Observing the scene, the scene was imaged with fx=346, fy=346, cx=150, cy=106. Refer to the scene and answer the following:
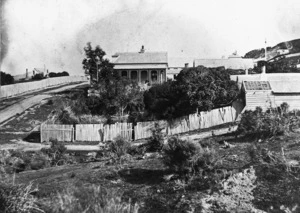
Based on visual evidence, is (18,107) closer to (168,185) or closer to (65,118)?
(65,118)

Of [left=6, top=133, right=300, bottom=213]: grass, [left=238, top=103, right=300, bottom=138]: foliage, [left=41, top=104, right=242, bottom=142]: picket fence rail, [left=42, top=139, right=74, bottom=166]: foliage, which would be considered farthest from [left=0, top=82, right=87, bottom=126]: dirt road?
[left=6, top=133, right=300, bottom=213]: grass

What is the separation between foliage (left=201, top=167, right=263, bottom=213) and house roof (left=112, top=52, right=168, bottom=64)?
122 ft

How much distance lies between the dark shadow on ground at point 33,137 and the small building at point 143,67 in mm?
18313

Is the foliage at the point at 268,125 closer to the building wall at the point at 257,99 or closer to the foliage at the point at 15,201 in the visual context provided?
the foliage at the point at 15,201

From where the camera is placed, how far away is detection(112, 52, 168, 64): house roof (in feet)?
144

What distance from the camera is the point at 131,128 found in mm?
24828

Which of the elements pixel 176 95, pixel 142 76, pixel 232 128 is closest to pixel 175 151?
pixel 232 128

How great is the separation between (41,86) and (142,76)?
65.2 feet

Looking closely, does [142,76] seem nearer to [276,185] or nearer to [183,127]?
[183,127]

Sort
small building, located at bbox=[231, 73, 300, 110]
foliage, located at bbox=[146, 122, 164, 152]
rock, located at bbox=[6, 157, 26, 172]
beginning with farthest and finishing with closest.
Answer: small building, located at bbox=[231, 73, 300, 110] → foliage, located at bbox=[146, 122, 164, 152] → rock, located at bbox=[6, 157, 26, 172]

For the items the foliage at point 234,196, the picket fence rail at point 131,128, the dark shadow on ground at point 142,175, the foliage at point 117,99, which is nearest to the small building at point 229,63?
the foliage at point 117,99

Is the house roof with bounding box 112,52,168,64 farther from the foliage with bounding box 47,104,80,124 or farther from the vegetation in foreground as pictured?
the vegetation in foreground

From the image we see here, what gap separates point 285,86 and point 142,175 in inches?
902

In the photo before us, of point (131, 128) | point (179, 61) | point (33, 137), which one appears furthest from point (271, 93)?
point (179, 61)
